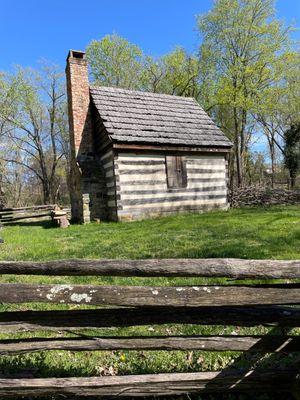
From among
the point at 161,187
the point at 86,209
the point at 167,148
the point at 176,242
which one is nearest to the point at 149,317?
the point at 176,242

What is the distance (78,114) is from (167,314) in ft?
48.4

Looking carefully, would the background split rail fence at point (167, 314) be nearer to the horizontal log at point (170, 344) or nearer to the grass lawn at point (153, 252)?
the horizontal log at point (170, 344)

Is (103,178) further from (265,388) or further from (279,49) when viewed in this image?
(279,49)

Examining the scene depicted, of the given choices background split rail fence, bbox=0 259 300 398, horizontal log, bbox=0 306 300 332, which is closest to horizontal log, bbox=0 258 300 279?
background split rail fence, bbox=0 259 300 398

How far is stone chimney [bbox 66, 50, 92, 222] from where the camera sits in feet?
52.7

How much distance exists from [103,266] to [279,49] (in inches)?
1291

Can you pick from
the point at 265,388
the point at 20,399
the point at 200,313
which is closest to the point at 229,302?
the point at 200,313

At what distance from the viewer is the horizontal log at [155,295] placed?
2662 mm

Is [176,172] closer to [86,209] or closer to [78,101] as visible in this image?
[86,209]

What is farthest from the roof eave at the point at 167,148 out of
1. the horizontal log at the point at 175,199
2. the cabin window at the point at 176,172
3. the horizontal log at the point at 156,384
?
the horizontal log at the point at 156,384

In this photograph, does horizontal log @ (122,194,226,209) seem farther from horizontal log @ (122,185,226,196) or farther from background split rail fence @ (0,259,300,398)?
background split rail fence @ (0,259,300,398)

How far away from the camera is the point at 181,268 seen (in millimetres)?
2596

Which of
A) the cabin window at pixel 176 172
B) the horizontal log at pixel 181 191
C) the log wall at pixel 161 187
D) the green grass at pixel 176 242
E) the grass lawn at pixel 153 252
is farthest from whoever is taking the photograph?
the cabin window at pixel 176 172

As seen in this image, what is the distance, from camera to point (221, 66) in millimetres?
32344
